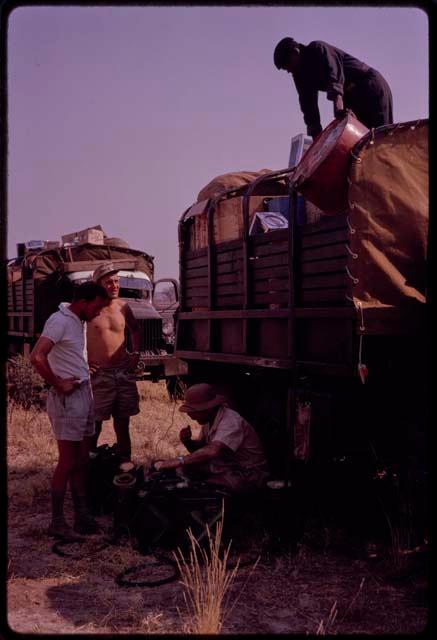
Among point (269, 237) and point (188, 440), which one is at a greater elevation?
point (269, 237)

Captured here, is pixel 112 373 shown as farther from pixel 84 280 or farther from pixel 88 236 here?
pixel 88 236

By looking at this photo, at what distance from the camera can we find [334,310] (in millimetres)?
4262

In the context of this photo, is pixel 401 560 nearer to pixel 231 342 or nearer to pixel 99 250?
pixel 231 342

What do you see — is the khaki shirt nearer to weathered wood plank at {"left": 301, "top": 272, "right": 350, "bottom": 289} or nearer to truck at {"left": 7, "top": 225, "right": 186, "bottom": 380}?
weathered wood plank at {"left": 301, "top": 272, "right": 350, "bottom": 289}

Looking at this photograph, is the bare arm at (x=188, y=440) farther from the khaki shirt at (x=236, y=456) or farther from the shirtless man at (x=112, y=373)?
the shirtless man at (x=112, y=373)

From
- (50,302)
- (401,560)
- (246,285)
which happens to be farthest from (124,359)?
(50,302)

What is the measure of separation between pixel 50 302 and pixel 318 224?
7.81m

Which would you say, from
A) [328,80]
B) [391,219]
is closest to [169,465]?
[391,219]

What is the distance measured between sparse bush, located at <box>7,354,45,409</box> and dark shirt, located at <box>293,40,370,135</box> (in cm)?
704

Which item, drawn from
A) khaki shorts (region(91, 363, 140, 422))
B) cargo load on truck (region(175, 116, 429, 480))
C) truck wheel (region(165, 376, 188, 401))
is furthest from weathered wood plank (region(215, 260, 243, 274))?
truck wheel (region(165, 376, 188, 401))

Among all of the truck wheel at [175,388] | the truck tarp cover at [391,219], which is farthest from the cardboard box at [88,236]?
the truck tarp cover at [391,219]

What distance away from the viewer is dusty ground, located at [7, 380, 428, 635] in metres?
3.55

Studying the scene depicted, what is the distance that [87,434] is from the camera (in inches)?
211

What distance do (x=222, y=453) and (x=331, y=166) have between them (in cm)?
233
